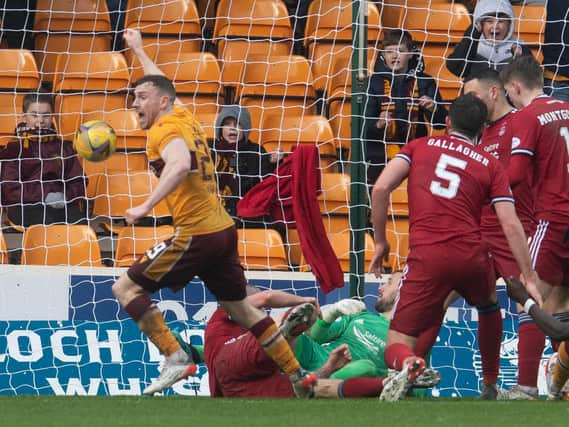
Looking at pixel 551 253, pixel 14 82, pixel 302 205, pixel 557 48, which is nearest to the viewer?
pixel 551 253

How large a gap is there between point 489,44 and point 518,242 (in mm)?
3849

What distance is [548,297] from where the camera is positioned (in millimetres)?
7961

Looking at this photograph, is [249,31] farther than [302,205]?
Yes

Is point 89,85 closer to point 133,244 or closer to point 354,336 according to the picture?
point 133,244

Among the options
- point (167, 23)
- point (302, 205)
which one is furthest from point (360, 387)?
point (167, 23)

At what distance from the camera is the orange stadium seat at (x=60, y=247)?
984 cm

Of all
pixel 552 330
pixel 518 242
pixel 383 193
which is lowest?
pixel 552 330

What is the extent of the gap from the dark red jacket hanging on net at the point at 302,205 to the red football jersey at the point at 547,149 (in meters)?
1.80

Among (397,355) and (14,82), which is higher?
(14,82)

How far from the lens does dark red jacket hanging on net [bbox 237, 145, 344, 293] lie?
30.6 ft

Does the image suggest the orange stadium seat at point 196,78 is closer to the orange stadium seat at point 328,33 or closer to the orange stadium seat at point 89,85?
the orange stadium seat at point 89,85

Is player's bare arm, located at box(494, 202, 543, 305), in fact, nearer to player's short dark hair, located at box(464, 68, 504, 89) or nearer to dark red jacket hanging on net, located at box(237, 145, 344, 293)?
player's short dark hair, located at box(464, 68, 504, 89)

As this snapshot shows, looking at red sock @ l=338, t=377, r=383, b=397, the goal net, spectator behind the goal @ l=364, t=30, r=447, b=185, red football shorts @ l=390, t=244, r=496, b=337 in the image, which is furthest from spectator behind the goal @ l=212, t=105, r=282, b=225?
red football shorts @ l=390, t=244, r=496, b=337

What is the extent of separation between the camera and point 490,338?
7895mm
